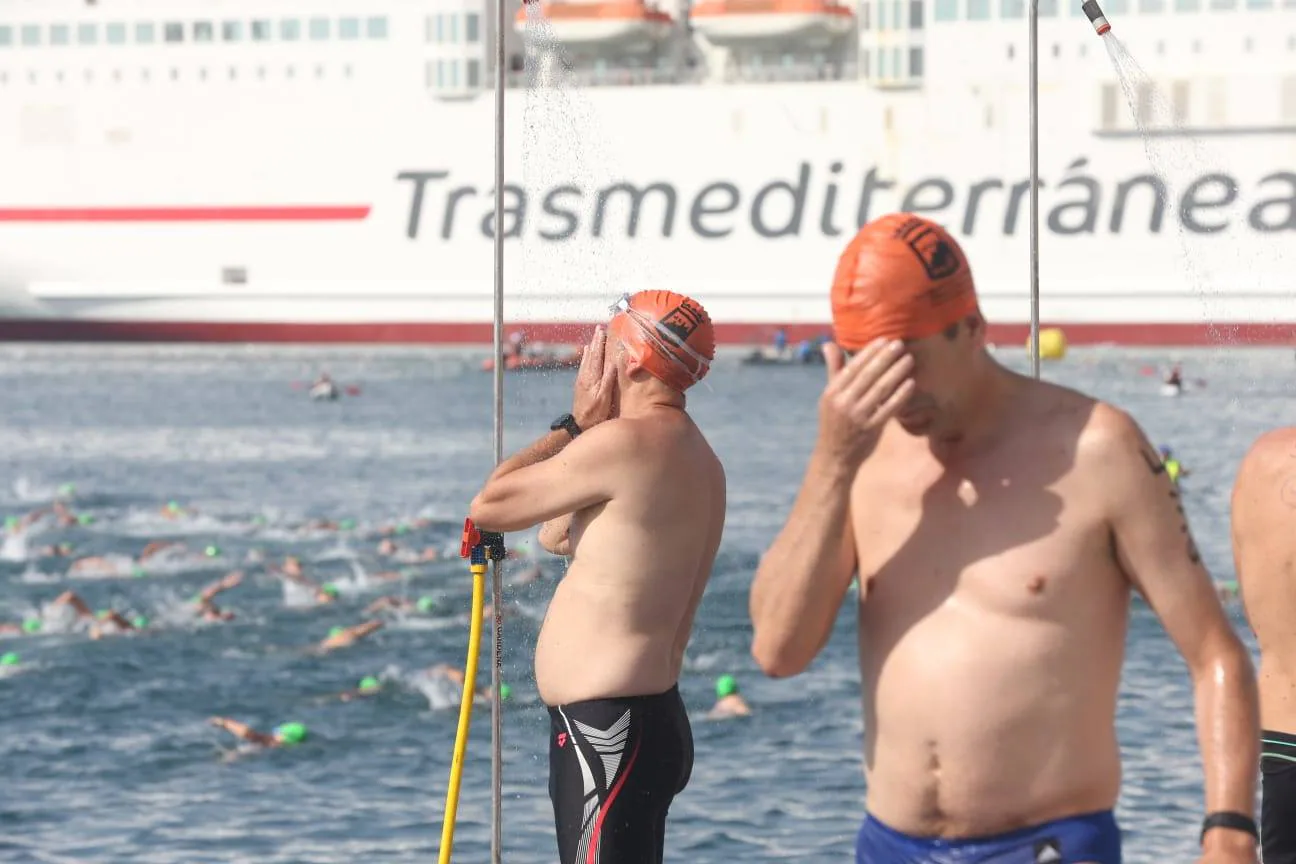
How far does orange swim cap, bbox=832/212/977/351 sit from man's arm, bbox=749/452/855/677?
A: 0.69 ft

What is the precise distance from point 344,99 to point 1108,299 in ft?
77.4

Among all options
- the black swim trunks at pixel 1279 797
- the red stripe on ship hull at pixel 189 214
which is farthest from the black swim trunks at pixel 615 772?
the red stripe on ship hull at pixel 189 214

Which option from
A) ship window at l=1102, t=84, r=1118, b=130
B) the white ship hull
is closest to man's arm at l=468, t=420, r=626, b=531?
the white ship hull

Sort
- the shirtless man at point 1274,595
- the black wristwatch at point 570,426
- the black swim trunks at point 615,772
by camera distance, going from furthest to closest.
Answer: the black wristwatch at point 570,426
the black swim trunks at point 615,772
the shirtless man at point 1274,595

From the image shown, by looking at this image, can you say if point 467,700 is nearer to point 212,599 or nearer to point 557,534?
point 557,534

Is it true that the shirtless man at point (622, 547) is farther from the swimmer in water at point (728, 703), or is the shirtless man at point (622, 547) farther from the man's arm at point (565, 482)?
the swimmer in water at point (728, 703)

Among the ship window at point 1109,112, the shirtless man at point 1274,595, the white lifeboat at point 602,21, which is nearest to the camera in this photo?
the shirtless man at point 1274,595

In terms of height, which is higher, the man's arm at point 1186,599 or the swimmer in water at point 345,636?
the man's arm at point 1186,599

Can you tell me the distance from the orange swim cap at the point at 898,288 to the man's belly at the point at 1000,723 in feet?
1.56

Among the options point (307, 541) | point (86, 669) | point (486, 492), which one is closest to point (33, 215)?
point (307, 541)

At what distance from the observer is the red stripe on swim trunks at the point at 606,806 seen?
456 cm

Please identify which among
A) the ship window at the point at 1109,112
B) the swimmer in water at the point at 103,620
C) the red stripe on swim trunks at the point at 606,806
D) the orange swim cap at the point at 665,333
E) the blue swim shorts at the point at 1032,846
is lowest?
the swimmer in water at the point at 103,620

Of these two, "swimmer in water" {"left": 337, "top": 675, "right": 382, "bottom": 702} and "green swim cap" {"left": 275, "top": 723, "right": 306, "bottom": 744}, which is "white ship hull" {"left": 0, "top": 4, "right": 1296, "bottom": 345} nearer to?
"swimmer in water" {"left": 337, "top": 675, "right": 382, "bottom": 702}

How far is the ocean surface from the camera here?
10.8 meters
